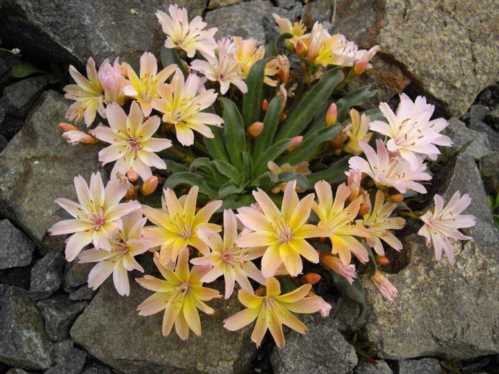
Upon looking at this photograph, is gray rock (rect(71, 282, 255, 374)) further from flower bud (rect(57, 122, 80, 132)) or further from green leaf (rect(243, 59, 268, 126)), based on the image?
green leaf (rect(243, 59, 268, 126))

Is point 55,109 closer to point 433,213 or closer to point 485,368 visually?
point 433,213

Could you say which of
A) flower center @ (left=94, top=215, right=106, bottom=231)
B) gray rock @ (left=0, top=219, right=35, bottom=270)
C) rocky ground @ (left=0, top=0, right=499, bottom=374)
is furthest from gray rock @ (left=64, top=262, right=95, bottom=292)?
flower center @ (left=94, top=215, right=106, bottom=231)

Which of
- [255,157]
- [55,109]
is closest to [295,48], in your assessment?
[255,157]

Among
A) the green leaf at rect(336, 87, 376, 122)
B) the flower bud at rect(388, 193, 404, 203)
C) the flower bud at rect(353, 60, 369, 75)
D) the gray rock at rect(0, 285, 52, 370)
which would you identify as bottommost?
the gray rock at rect(0, 285, 52, 370)

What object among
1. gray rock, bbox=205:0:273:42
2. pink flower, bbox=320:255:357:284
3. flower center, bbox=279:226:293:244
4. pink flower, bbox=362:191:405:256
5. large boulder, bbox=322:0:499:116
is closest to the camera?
flower center, bbox=279:226:293:244

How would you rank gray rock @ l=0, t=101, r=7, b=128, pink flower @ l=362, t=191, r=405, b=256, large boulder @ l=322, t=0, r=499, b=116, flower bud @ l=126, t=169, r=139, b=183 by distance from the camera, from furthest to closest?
large boulder @ l=322, t=0, r=499, b=116 → gray rock @ l=0, t=101, r=7, b=128 → pink flower @ l=362, t=191, r=405, b=256 → flower bud @ l=126, t=169, r=139, b=183

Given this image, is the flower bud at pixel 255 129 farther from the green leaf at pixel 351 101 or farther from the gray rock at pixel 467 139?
the gray rock at pixel 467 139
